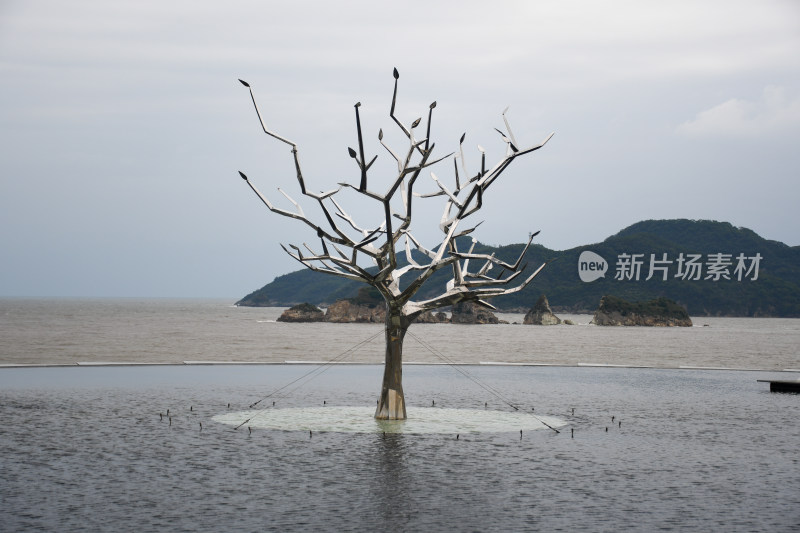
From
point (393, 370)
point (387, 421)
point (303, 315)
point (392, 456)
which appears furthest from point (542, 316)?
point (392, 456)

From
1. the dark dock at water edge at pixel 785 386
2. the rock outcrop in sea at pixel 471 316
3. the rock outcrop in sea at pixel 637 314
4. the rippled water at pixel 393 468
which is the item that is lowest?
the rippled water at pixel 393 468

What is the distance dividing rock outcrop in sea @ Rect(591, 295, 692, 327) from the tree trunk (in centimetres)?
14119

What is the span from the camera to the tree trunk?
2161 centimetres

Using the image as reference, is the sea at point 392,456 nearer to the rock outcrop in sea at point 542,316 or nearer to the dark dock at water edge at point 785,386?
the dark dock at water edge at point 785,386

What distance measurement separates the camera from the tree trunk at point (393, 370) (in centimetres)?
2161

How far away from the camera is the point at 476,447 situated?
1781cm

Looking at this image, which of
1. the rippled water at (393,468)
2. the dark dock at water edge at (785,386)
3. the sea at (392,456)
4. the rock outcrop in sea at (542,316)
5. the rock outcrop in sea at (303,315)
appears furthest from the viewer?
the rock outcrop in sea at (303,315)

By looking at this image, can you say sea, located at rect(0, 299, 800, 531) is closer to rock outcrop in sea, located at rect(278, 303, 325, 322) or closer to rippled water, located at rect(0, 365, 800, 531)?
rippled water, located at rect(0, 365, 800, 531)

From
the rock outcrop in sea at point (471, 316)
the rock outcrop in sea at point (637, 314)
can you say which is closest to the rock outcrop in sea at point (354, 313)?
the rock outcrop in sea at point (471, 316)

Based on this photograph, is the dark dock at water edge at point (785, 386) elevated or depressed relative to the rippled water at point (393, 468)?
elevated

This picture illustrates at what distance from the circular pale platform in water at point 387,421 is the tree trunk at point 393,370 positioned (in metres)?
0.32

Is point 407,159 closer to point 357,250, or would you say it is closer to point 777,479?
point 357,250

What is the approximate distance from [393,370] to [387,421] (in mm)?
1262

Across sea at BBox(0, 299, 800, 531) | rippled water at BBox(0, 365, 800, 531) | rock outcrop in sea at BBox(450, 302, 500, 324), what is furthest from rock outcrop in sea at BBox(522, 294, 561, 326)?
rippled water at BBox(0, 365, 800, 531)
